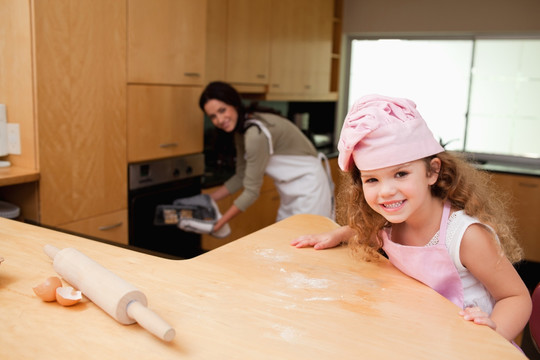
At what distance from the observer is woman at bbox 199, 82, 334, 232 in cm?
262

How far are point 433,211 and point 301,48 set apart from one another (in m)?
3.17

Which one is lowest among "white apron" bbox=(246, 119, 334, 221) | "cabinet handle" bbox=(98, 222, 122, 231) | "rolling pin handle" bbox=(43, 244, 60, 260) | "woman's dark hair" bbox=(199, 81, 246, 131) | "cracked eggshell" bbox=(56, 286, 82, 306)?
"cabinet handle" bbox=(98, 222, 122, 231)

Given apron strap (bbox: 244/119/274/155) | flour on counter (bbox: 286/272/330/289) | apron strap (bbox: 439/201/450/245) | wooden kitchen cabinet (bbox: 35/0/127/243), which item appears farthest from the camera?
apron strap (bbox: 244/119/274/155)

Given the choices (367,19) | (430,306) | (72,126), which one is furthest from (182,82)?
(367,19)

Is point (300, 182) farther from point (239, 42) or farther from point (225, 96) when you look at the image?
point (239, 42)

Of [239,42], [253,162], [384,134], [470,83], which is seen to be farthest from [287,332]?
[470,83]

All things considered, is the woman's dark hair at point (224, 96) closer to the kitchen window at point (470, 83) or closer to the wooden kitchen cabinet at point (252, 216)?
the wooden kitchen cabinet at point (252, 216)

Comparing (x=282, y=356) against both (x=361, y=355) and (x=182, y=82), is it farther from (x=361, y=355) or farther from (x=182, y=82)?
(x=182, y=82)

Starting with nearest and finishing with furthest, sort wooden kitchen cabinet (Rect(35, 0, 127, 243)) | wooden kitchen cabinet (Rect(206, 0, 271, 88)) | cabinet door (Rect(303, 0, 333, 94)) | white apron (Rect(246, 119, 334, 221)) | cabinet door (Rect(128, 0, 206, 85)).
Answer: wooden kitchen cabinet (Rect(35, 0, 127, 243))
cabinet door (Rect(128, 0, 206, 85))
white apron (Rect(246, 119, 334, 221))
wooden kitchen cabinet (Rect(206, 0, 271, 88))
cabinet door (Rect(303, 0, 333, 94))

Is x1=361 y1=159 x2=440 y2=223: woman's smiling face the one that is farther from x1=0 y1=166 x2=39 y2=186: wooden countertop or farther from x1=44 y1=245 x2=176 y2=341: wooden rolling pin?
x1=0 y1=166 x2=39 y2=186: wooden countertop

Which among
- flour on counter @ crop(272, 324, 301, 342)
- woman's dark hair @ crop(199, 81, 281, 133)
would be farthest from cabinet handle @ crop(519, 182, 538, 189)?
flour on counter @ crop(272, 324, 301, 342)

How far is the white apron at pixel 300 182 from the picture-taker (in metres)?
2.88

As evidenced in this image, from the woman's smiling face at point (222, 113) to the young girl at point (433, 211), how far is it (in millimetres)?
1359

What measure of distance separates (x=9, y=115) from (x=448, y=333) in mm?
1885
